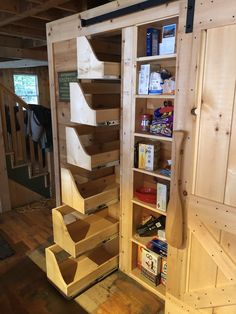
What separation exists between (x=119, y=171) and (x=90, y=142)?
0.34 m

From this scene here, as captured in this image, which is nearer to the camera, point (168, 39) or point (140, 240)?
point (168, 39)

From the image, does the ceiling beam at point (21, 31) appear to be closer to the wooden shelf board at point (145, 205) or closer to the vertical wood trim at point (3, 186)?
the vertical wood trim at point (3, 186)

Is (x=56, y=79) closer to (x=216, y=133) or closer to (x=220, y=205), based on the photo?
(x=216, y=133)

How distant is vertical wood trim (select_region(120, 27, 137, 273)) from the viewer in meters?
1.64

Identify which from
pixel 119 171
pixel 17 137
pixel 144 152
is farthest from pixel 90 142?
pixel 17 137

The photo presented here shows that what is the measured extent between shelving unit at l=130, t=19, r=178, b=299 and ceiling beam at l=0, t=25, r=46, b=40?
1.89 meters

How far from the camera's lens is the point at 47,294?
1.95 meters

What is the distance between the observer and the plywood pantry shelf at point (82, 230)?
1.87 meters

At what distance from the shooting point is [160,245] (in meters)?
1.87

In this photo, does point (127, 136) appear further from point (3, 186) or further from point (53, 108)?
point (3, 186)

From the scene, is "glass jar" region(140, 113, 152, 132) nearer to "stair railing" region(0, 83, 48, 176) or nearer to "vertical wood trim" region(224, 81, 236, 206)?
"vertical wood trim" region(224, 81, 236, 206)

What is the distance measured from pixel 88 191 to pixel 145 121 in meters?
0.81

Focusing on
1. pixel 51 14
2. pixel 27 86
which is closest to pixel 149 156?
pixel 51 14

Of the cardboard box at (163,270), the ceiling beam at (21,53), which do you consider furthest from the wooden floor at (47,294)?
the ceiling beam at (21,53)
